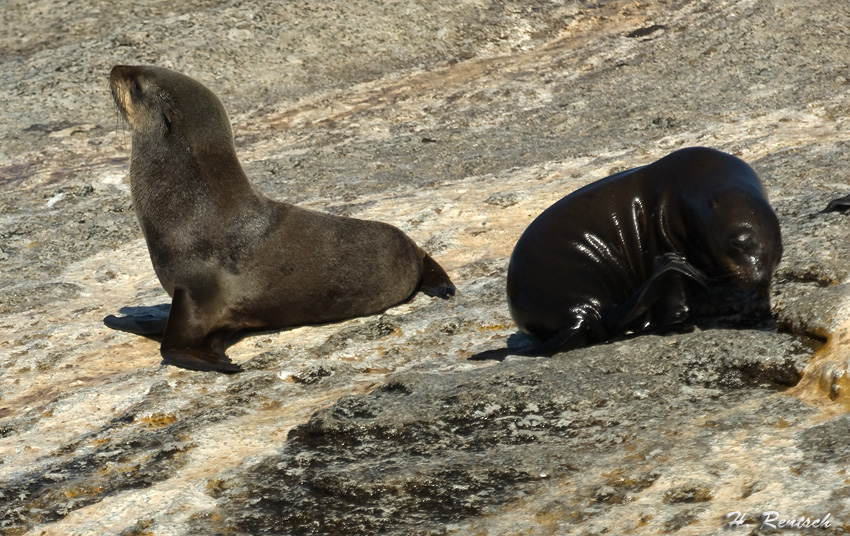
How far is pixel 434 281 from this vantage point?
6.54 m

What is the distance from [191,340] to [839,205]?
3.73 meters

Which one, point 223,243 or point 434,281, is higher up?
point 223,243

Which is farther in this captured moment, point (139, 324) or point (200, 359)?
point (139, 324)

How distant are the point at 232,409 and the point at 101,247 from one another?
12.6ft

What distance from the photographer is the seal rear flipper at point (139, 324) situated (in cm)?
611

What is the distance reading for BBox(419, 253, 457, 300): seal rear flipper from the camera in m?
6.39

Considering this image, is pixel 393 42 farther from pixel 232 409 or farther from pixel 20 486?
pixel 20 486

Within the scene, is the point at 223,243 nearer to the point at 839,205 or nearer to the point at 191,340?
the point at 191,340

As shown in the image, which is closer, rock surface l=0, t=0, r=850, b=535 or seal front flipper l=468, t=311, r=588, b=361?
rock surface l=0, t=0, r=850, b=535

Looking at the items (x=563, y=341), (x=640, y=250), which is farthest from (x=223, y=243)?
(x=640, y=250)

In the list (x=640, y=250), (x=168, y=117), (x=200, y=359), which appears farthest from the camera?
(x=168, y=117)

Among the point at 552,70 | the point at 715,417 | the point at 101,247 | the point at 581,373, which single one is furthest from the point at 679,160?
the point at 552,70

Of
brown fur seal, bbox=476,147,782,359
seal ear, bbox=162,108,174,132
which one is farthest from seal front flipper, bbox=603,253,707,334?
seal ear, bbox=162,108,174,132

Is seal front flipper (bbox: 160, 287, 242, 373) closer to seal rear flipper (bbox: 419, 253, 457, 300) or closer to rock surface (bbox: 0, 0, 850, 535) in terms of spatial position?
rock surface (bbox: 0, 0, 850, 535)
